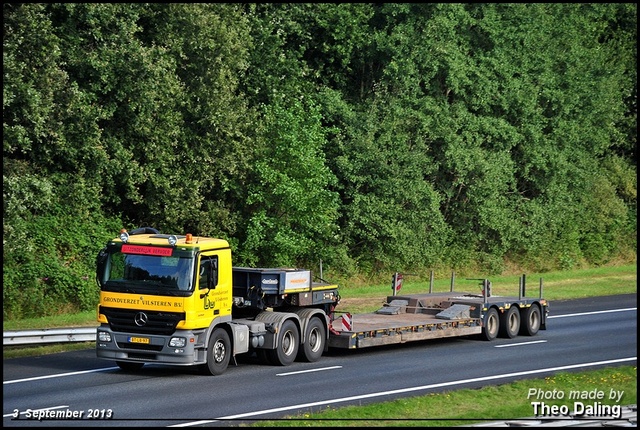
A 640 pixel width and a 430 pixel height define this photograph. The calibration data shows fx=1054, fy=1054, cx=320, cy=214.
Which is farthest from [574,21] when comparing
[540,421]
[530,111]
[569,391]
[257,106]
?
[540,421]

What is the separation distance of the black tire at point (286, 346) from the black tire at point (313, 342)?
0.60ft

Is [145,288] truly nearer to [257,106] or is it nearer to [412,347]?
[412,347]

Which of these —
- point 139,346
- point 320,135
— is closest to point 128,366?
point 139,346

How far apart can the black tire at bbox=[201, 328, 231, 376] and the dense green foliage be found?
10.1m

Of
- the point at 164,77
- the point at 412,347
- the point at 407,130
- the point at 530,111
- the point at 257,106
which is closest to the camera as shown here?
the point at 412,347

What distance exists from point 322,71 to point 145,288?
24.8m

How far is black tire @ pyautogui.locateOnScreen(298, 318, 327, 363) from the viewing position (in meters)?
22.8

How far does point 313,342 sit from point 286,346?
2.85 ft

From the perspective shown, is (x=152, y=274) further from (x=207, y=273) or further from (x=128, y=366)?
(x=128, y=366)

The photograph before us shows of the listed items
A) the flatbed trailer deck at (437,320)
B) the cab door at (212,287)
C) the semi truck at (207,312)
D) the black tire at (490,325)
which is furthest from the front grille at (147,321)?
the black tire at (490,325)

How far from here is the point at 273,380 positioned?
20203 mm

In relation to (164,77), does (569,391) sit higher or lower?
lower

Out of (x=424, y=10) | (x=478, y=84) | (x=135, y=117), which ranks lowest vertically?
(x=135, y=117)

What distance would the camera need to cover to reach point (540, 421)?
15094 mm
